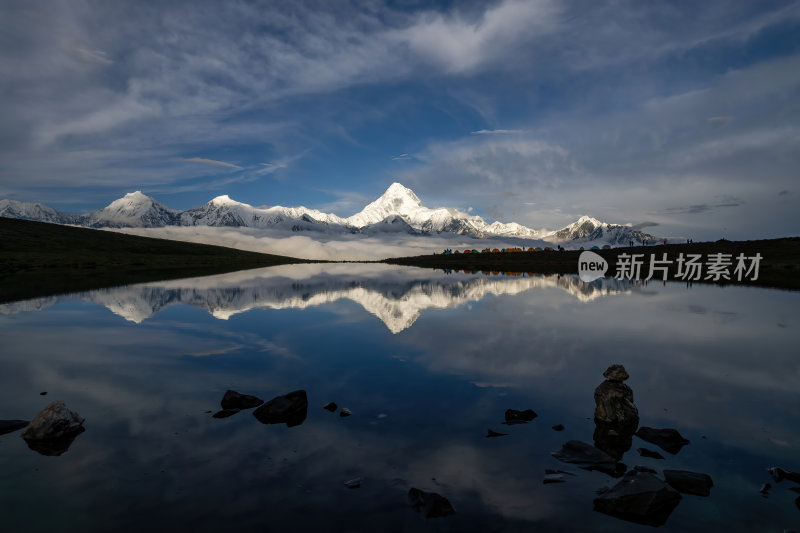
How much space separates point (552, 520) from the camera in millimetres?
10016

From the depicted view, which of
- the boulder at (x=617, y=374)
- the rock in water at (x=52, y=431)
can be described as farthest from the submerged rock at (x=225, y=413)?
the boulder at (x=617, y=374)

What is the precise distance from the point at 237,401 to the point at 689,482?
1570cm

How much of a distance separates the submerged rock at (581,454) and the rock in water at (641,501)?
164cm

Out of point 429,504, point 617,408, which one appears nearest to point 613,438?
point 617,408

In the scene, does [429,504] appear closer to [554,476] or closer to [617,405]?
[554,476]

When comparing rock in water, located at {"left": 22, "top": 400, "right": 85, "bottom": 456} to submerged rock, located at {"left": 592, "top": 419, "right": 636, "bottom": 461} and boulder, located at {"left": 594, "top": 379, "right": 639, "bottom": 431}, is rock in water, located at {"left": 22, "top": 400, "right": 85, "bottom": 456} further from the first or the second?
boulder, located at {"left": 594, "top": 379, "right": 639, "bottom": 431}

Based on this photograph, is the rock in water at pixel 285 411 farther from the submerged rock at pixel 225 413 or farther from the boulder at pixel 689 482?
the boulder at pixel 689 482

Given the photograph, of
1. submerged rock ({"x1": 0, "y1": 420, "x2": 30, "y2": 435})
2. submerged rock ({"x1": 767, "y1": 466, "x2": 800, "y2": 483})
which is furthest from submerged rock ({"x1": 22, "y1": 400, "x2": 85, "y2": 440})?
submerged rock ({"x1": 767, "y1": 466, "x2": 800, "y2": 483})

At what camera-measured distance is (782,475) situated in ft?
39.1

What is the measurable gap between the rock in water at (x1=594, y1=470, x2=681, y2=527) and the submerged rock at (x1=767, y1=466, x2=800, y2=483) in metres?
3.43

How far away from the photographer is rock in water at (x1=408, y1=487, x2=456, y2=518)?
10.1 metres

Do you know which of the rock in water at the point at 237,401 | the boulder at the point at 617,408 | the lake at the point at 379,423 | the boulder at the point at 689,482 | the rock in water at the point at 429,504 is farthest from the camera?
the rock in water at the point at 237,401

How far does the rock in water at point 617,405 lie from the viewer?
15555 mm

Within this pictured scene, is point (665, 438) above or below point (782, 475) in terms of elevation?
below
